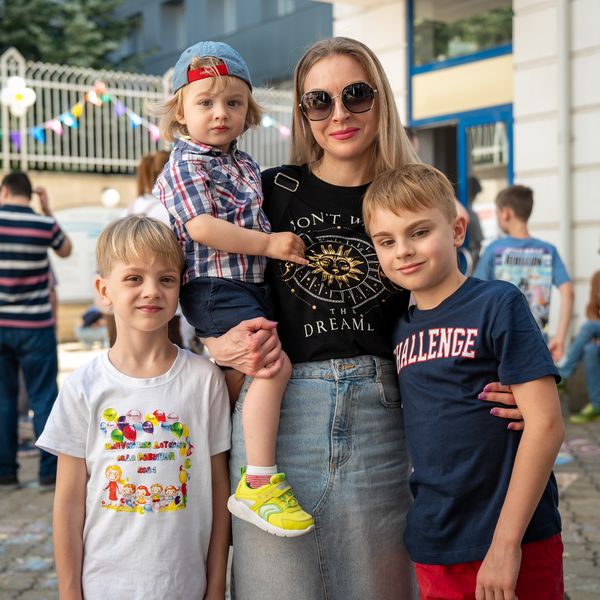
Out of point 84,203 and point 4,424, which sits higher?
point 84,203

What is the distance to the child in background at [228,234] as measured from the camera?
2070mm

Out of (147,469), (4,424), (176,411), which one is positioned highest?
(176,411)

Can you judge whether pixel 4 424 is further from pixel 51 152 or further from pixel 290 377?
pixel 51 152

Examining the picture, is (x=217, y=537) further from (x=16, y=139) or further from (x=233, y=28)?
(x=233, y=28)

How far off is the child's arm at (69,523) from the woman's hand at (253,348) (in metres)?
0.46

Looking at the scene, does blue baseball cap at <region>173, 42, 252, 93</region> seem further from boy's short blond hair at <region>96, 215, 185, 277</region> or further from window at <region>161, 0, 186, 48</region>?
window at <region>161, 0, 186, 48</region>

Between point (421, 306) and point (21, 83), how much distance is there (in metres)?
12.3

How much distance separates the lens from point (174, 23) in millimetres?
24719

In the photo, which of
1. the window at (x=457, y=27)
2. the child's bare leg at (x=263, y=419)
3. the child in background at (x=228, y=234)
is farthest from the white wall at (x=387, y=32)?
the child's bare leg at (x=263, y=419)

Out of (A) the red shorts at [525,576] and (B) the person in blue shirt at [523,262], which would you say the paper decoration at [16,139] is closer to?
(B) the person in blue shirt at [523,262]

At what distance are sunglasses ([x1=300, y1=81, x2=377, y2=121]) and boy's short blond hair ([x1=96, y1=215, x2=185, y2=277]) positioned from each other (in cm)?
49

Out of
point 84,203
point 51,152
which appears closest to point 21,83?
point 51,152

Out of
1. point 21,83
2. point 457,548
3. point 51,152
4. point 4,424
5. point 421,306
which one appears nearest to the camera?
point 457,548

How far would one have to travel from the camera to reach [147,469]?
7.04ft
